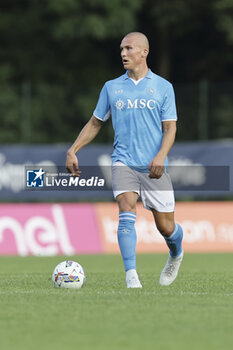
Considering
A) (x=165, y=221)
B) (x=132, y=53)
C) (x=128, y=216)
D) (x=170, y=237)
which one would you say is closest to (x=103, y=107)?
(x=132, y=53)

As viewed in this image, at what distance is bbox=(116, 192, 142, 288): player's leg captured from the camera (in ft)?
29.6

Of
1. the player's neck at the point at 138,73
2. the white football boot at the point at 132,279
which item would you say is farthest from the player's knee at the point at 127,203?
the player's neck at the point at 138,73

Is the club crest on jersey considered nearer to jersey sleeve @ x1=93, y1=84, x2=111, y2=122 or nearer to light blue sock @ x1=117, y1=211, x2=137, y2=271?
jersey sleeve @ x1=93, y1=84, x2=111, y2=122

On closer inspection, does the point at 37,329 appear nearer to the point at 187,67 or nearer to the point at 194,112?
the point at 194,112

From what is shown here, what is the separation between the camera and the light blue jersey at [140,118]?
30.1 feet

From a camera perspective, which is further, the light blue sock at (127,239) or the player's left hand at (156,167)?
the light blue sock at (127,239)

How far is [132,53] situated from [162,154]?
3.50 feet

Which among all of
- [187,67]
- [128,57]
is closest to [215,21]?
[187,67]

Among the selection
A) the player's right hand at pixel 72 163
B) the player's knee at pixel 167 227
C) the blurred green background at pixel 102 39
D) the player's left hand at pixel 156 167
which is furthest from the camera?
the blurred green background at pixel 102 39

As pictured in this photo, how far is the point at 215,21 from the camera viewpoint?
33188mm

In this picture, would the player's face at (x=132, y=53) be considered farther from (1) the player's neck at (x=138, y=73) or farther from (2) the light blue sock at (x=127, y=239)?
(2) the light blue sock at (x=127, y=239)

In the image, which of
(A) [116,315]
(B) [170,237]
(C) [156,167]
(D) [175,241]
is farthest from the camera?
(D) [175,241]

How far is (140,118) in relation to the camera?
9172 millimetres

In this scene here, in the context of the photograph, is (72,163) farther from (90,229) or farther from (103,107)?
(90,229)
